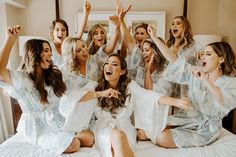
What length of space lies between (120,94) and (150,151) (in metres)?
0.47

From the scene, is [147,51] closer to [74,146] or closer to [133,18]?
[74,146]

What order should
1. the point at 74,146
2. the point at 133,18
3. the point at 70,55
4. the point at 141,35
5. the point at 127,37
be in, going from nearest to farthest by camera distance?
the point at 74,146
the point at 70,55
the point at 127,37
the point at 141,35
the point at 133,18

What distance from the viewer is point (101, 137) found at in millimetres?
1549

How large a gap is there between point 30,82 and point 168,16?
207 centimetres

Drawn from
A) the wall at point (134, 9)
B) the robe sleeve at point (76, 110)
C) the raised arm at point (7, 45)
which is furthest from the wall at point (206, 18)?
the raised arm at point (7, 45)

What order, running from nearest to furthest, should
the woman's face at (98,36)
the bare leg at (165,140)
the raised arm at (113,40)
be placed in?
the bare leg at (165,140), the raised arm at (113,40), the woman's face at (98,36)

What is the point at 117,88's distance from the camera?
1813mm

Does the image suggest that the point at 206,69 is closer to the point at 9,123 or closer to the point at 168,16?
the point at 168,16

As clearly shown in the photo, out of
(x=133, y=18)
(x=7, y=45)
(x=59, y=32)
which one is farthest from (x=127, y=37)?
(x=133, y=18)

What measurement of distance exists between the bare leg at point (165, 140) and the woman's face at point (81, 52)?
2.78ft

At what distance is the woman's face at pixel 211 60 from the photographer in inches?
63.7

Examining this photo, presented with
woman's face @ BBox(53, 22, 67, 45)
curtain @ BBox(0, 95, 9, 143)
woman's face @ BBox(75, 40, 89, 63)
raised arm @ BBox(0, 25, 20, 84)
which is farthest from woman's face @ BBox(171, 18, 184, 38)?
curtain @ BBox(0, 95, 9, 143)

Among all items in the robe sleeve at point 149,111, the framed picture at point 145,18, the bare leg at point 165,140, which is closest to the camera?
the bare leg at point 165,140

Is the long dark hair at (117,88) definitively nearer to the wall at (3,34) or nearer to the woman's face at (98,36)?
the woman's face at (98,36)
